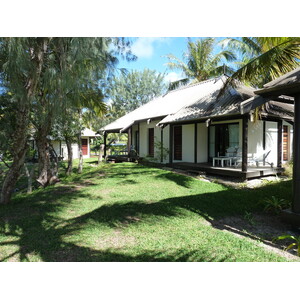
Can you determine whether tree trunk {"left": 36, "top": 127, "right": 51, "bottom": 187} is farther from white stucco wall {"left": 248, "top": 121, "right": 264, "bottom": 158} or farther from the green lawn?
white stucco wall {"left": 248, "top": 121, "right": 264, "bottom": 158}

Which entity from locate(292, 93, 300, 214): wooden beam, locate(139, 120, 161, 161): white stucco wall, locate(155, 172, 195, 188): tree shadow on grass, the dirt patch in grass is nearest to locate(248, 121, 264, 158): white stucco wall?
locate(155, 172, 195, 188): tree shadow on grass

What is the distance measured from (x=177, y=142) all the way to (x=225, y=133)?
3.23 metres

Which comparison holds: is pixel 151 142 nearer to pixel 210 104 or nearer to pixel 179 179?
pixel 210 104

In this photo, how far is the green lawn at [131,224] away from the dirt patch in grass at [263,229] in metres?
0.20

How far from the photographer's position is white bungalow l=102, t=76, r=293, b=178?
10258 mm

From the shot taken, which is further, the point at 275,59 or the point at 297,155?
the point at 275,59

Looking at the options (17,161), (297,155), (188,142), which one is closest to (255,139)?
(188,142)

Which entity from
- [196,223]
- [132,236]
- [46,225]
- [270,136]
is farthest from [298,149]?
[270,136]

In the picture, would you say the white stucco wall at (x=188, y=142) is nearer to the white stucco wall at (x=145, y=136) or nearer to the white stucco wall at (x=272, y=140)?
the white stucco wall at (x=145, y=136)

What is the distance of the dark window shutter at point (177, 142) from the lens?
14547 mm

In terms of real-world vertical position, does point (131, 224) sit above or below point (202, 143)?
below

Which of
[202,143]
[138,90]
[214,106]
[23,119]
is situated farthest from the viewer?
[138,90]

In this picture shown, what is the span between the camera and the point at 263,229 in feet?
16.4
